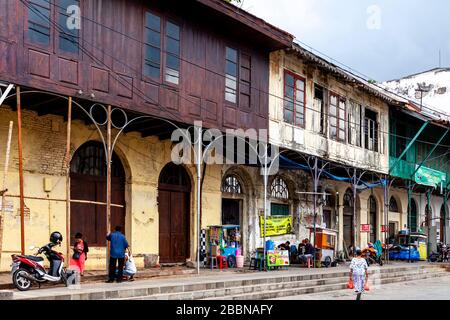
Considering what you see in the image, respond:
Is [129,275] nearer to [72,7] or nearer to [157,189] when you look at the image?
[157,189]

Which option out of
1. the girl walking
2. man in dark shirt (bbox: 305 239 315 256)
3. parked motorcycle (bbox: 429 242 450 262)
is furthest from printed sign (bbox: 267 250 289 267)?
parked motorcycle (bbox: 429 242 450 262)

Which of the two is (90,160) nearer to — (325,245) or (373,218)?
(325,245)

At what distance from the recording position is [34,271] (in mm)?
12242

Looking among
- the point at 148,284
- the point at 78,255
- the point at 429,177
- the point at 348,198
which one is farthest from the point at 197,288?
the point at 429,177

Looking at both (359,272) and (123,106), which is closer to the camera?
(359,272)

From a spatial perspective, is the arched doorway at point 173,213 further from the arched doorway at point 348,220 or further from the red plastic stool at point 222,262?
the arched doorway at point 348,220

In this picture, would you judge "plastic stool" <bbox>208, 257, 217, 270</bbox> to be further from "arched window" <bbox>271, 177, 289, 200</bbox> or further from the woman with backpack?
the woman with backpack

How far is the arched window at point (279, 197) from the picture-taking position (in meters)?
24.3

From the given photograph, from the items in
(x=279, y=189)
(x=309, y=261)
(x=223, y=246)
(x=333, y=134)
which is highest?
(x=333, y=134)

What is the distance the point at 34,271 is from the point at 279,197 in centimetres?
1371

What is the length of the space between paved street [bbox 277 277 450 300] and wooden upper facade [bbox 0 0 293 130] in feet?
19.1

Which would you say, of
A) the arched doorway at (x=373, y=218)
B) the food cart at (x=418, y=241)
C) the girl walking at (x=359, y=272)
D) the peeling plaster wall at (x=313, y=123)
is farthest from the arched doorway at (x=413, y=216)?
the girl walking at (x=359, y=272)

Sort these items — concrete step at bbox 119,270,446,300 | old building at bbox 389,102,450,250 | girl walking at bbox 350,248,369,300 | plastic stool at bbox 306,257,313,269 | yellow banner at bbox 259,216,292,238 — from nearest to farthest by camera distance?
concrete step at bbox 119,270,446,300 → girl walking at bbox 350,248,369,300 → yellow banner at bbox 259,216,292,238 → plastic stool at bbox 306,257,313,269 → old building at bbox 389,102,450,250

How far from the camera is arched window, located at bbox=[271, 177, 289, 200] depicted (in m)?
24.3
